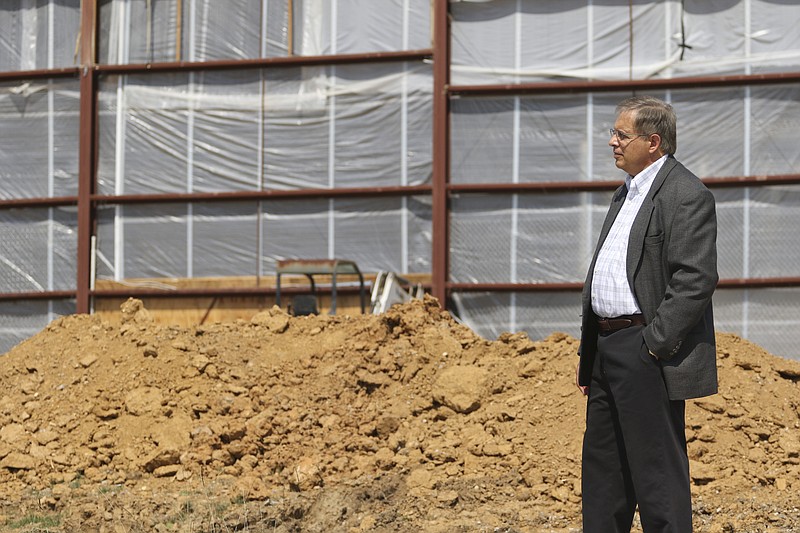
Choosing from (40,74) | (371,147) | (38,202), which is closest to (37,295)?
(38,202)

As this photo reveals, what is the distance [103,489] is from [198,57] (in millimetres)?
8843

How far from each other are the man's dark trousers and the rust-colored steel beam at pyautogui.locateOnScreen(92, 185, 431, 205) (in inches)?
402

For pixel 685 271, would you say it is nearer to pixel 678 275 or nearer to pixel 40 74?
pixel 678 275

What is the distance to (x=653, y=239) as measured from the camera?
444cm

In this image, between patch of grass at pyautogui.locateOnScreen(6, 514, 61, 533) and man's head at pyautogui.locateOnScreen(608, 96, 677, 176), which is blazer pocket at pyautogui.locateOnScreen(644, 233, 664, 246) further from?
patch of grass at pyautogui.locateOnScreen(6, 514, 61, 533)

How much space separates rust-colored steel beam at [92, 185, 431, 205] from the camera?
14.7 meters

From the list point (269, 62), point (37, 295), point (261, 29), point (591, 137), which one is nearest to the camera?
point (591, 137)

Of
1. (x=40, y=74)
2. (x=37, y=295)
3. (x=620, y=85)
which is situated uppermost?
(x=40, y=74)

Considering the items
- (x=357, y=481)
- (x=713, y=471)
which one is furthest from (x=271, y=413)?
(x=713, y=471)

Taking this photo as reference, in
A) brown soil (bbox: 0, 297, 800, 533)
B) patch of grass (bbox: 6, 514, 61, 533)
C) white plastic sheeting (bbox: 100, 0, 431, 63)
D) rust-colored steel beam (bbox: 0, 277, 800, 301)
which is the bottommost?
patch of grass (bbox: 6, 514, 61, 533)

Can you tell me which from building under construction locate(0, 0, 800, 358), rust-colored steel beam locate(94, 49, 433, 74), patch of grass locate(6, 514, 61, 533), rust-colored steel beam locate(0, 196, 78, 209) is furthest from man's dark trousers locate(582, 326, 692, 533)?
rust-colored steel beam locate(0, 196, 78, 209)

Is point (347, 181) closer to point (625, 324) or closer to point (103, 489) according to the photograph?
point (103, 489)

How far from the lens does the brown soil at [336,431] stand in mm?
7344

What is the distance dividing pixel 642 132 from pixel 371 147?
416 inches
